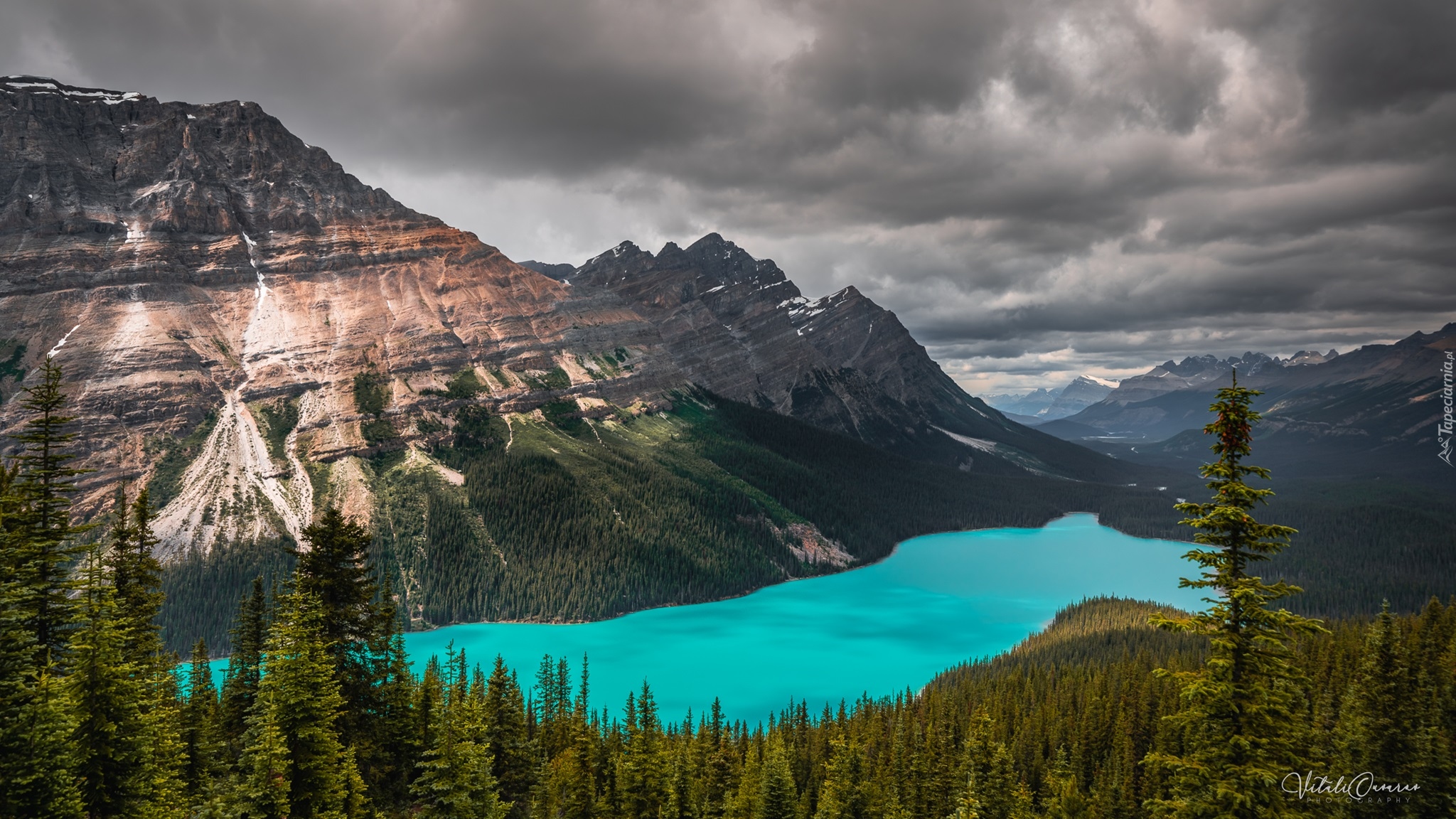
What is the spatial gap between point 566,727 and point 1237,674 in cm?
6958

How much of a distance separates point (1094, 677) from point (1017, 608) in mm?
112774

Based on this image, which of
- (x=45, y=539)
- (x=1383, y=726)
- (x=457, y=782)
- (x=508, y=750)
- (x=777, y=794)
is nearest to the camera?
(x=45, y=539)

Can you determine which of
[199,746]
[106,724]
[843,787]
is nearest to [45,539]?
[106,724]

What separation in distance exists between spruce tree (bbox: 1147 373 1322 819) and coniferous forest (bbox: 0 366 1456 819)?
0.26 ft

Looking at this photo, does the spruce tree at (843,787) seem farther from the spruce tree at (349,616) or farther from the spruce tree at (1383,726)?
the spruce tree at (349,616)

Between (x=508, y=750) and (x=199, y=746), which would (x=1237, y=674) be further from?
(x=199, y=746)

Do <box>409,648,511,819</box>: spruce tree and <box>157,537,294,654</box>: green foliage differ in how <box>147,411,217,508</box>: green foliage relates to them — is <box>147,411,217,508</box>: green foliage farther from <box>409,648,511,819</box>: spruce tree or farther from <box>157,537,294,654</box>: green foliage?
<box>409,648,511,819</box>: spruce tree

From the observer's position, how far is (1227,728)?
19.2 meters

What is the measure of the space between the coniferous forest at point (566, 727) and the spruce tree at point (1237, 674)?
3.1 inches

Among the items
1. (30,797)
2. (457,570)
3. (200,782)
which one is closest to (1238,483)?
(30,797)

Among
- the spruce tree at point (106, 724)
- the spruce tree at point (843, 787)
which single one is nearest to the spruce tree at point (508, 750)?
the spruce tree at point (843, 787)

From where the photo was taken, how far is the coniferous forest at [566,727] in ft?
63.6

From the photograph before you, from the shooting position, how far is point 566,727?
7675 cm

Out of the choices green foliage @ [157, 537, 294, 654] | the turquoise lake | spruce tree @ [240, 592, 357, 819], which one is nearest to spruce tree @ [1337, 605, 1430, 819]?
spruce tree @ [240, 592, 357, 819]
